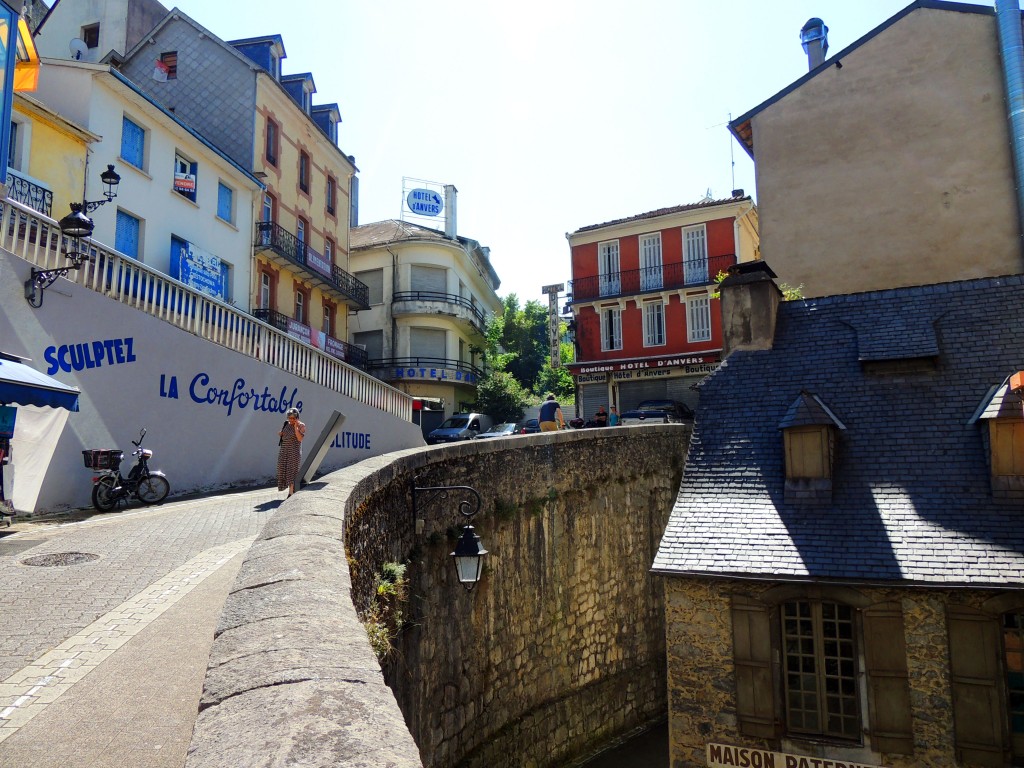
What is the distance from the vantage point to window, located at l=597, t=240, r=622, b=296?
3023 centimetres

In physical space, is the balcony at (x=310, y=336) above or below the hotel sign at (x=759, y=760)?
above

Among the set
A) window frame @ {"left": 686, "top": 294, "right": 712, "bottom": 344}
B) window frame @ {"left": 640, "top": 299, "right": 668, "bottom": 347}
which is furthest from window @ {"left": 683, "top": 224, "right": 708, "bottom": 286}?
window frame @ {"left": 640, "top": 299, "right": 668, "bottom": 347}

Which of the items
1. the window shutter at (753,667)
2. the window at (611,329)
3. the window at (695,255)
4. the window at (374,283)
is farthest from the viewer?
the window at (374,283)

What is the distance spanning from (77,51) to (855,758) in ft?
82.9

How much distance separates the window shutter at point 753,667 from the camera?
8.90 meters

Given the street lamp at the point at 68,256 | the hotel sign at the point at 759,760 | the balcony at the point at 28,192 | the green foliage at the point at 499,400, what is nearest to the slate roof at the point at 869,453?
the hotel sign at the point at 759,760

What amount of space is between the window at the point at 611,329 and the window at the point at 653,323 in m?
1.07

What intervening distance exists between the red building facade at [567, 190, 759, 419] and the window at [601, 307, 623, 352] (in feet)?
0.14

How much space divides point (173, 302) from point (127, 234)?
24.1 ft

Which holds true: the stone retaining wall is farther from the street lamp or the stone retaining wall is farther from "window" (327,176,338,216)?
"window" (327,176,338,216)

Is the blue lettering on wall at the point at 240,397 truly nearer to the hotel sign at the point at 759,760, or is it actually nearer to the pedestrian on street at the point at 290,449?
the pedestrian on street at the point at 290,449

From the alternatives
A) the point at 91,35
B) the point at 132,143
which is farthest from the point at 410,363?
the point at 91,35

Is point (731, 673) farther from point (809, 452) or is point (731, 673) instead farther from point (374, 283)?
point (374, 283)

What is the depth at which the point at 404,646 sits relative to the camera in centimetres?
660
